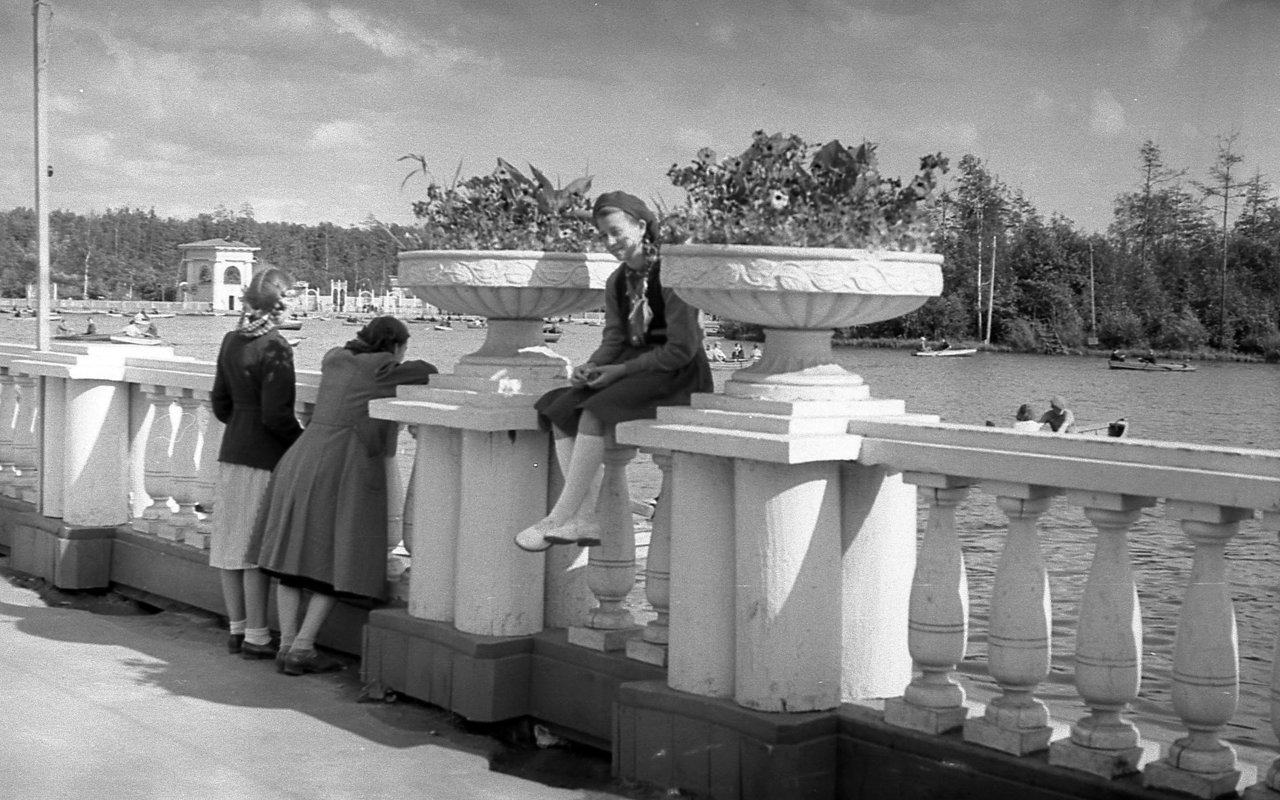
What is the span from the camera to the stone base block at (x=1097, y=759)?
348 cm

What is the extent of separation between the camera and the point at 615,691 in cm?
477

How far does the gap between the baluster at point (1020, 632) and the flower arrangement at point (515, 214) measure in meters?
2.07

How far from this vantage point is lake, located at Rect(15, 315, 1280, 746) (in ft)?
43.5

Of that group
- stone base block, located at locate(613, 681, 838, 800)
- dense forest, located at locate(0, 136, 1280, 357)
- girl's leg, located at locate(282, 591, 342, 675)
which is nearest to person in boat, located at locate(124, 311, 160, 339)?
dense forest, located at locate(0, 136, 1280, 357)

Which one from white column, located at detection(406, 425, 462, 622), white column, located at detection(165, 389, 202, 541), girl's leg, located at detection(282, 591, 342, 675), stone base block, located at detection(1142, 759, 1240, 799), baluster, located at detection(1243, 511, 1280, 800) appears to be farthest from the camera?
white column, located at detection(165, 389, 202, 541)

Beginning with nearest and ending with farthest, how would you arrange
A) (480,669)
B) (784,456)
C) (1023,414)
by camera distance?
(784,456), (480,669), (1023,414)

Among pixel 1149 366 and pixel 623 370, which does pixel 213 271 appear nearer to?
pixel 1149 366

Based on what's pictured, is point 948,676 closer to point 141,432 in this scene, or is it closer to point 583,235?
point 583,235

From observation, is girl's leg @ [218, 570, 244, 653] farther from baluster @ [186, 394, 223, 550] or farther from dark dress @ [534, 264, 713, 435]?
dark dress @ [534, 264, 713, 435]

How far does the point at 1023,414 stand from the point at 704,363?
22492mm

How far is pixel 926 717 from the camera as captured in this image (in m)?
3.91

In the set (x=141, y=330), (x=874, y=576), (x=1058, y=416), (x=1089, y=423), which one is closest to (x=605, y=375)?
(x=874, y=576)

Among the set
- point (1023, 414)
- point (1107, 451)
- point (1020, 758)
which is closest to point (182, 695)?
point (1020, 758)

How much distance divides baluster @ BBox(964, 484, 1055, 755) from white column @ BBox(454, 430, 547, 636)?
Result: 6.17ft
